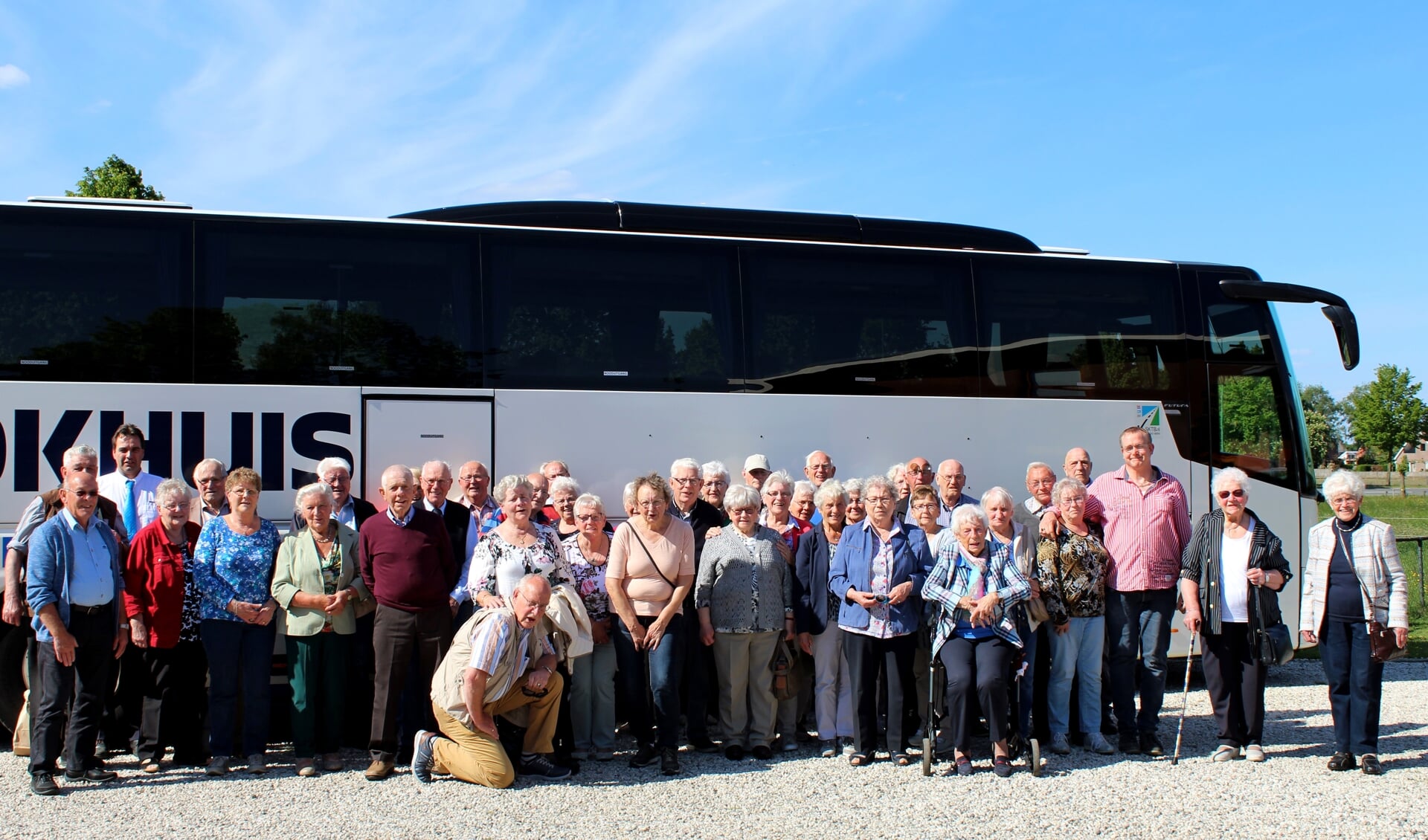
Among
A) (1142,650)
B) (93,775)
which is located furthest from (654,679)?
(93,775)

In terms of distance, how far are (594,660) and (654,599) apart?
0.62 meters

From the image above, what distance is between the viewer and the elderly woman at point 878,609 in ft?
20.2

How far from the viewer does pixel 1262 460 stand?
8906 millimetres

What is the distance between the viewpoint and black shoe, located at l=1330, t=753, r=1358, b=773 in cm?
605

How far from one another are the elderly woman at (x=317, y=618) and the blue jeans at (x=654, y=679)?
1.58 m

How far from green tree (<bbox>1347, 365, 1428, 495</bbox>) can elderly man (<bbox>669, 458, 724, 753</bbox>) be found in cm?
4962

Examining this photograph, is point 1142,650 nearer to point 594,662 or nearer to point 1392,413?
point 594,662

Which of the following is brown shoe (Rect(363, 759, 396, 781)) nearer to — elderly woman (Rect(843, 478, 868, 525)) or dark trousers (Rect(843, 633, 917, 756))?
dark trousers (Rect(843, 633, 917, 756))

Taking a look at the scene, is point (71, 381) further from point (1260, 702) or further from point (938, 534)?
point (1260, 702)

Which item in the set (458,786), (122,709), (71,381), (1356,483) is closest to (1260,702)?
(1356,483)

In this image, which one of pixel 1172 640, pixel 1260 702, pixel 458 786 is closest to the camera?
pixel 458 786

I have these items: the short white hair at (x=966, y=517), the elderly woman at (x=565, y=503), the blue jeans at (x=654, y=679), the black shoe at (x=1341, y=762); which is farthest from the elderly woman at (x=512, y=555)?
the black shoe at (x=1341, y=762)

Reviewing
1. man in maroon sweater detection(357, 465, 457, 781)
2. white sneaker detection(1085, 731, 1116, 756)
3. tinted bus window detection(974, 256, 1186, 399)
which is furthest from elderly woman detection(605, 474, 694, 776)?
tinted bus window detection(974, 256, 1186, 399)

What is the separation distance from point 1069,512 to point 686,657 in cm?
247
